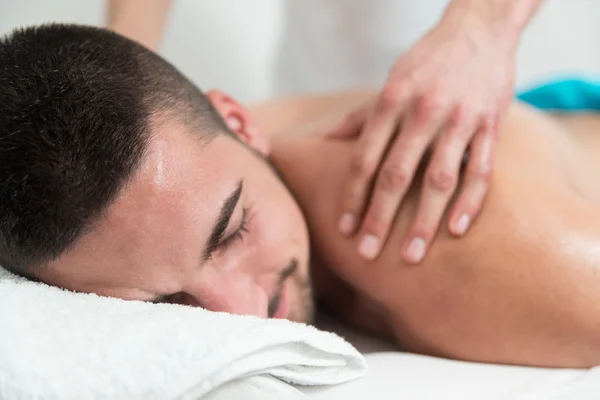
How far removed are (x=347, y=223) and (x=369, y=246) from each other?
5 centimetres

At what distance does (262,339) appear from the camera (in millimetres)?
593

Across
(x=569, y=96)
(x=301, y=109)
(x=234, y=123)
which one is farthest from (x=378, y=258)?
(x=569, y=96)

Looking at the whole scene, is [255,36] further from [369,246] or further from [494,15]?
[369,246]

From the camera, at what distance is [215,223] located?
727 mm

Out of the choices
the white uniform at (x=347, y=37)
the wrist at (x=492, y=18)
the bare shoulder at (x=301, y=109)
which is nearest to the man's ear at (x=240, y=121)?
the bare shoulder at (x=301, y=109)

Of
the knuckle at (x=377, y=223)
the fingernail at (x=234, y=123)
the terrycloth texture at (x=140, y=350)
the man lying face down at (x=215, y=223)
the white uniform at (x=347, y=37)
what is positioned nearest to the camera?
the terrycloth texture at (x=140, y=350)

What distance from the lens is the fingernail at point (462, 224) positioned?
74 centimetres

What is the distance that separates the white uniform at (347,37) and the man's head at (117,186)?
2.23 ft

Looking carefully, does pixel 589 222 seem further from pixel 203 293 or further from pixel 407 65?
pixel 203 293

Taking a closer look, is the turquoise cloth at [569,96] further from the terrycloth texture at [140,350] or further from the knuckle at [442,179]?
the terrycloth texture at [140,350]

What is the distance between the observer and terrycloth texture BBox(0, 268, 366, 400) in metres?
0.57

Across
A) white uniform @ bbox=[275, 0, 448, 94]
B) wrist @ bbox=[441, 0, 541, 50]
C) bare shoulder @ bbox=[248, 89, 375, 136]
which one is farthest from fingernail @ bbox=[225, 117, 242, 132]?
white uniform @ bbox=[275, 0, 448, 94]

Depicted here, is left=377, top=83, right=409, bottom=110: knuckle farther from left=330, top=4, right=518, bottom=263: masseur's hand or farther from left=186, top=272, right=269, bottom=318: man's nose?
left=186, top=272, right=269, bottom=318: man's nose

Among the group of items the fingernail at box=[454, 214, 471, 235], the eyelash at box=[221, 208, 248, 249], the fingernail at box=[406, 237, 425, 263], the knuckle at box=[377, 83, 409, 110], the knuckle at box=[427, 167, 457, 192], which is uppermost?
the knuckle at box=[377, 83, 409, 110]
